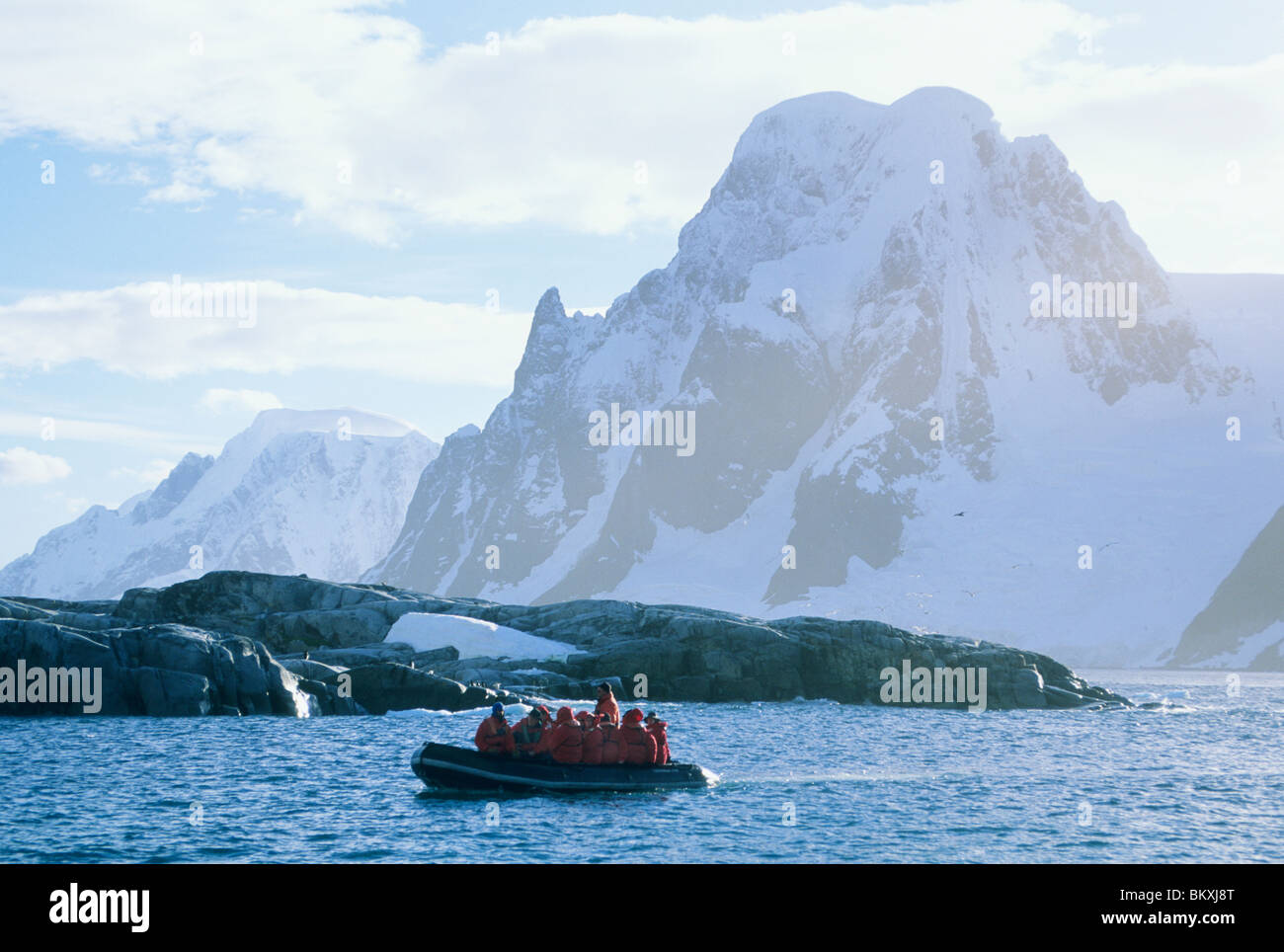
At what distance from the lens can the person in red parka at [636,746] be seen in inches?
2137

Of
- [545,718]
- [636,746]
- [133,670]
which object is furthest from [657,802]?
[133,670]

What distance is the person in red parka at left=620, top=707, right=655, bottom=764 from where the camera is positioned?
178 feet

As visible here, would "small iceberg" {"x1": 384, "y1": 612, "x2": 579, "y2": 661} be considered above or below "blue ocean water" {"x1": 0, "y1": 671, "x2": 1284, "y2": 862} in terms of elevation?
above

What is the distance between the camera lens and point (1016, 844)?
46.2m

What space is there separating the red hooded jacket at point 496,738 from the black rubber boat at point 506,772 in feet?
1.55

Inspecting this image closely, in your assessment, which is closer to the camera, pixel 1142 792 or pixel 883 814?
pixel 883 814

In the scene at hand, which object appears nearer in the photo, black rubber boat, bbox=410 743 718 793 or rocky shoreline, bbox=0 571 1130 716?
black rubber boat, bbox=410 743 718 793

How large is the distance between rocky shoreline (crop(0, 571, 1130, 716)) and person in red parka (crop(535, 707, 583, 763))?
4249cm

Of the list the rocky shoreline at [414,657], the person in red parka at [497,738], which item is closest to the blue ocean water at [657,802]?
the person in red parka at [497,738]

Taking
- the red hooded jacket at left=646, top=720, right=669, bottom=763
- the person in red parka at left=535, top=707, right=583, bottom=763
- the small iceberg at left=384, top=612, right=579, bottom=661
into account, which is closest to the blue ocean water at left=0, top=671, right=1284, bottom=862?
the red hooded jacket at left=646, top=720, right=669, bottom=763

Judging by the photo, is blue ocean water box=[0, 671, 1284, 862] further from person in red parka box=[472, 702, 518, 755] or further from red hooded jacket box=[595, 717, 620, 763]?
person in red parka box=[472, 702, 518, 755]
